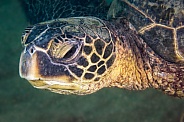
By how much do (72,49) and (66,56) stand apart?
7 cm

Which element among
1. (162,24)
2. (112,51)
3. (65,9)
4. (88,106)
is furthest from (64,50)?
(88,106)

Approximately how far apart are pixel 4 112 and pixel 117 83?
96.9 inches

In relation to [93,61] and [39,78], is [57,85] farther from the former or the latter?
[93,61]

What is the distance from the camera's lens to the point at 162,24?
6.50 ft

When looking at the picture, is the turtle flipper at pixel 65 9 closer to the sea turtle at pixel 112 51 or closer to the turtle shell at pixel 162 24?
the sea turtle at pixel 112 51

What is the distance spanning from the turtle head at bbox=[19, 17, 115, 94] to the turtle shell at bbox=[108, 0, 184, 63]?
318 millimetres

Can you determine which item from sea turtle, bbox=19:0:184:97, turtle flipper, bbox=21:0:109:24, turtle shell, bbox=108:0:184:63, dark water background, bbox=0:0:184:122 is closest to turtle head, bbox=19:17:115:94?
sea turtle, bbox=19:0:184:97

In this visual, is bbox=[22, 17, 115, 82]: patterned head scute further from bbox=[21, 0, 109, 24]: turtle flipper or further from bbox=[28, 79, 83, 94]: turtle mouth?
bbox=[21, 0, 109, 24]: turtle flipper

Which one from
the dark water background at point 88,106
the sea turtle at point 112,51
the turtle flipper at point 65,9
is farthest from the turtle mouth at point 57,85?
the dark water background at point 88,106

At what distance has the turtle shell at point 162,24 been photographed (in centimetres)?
195

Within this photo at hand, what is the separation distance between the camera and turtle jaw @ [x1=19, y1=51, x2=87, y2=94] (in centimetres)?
166

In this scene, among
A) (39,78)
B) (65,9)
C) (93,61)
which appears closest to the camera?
(39,78)

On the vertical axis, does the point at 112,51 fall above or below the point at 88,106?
above

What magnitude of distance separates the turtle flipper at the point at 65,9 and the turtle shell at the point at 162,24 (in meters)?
0.64
